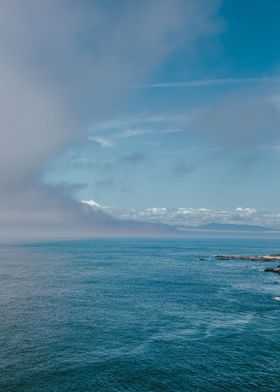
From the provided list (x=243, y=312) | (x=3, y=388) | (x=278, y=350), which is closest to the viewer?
(x=3, y=388)

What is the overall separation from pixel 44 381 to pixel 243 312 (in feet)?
195

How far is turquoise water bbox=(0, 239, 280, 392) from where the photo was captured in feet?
191

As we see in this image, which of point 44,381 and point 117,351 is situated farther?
point 117,351

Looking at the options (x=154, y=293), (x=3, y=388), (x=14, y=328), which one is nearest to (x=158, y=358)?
(x=3, y=388)

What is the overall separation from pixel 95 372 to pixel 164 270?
422ft

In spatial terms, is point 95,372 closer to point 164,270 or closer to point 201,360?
point 201,360

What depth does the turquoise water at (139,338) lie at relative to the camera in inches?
2291

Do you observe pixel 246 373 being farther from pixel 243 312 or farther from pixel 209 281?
pixel 209 281

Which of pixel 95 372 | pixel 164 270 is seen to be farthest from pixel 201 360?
pixel 164 270

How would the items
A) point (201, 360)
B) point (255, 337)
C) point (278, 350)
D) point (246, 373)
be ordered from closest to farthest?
point (246, 373)
point (201, 360)
point (278, 350)
point (255, 337)

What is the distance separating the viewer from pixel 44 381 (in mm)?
57156

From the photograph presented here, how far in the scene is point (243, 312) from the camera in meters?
96.4

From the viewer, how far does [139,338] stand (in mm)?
76312

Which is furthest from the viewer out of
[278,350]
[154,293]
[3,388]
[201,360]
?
[154,293]
